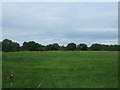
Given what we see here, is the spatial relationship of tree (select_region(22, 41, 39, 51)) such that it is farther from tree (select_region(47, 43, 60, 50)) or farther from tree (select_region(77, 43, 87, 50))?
tree (select_region(77, 43, 87, 50))

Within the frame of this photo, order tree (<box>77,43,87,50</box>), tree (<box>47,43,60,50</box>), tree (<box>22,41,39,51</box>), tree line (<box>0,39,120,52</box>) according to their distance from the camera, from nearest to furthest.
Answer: tree line (<box>0,39,120,52</box>) < tree (<box>22,41,39,51</box>) < tree (<box>47,43,60,50</box>) < tree (<box>77,43,87,50</box>)

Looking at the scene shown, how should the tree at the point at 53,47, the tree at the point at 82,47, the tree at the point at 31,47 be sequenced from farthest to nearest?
the tree at the point at 82,47, the tree at the point at 53,47, the tree at the point at 31,47

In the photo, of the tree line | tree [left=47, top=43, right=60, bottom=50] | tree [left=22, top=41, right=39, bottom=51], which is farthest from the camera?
tree [left=47, top=43, right=60, bottom=50]

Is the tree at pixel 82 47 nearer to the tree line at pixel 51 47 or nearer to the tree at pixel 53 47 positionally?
the tree line at pixel 51 47

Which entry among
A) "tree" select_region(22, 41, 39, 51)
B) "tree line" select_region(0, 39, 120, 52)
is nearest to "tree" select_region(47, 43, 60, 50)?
"tree line" select_region(0, 39, 120, 52)

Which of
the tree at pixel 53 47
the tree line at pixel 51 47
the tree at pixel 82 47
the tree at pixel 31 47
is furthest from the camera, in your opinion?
the tree at pixel 82 47

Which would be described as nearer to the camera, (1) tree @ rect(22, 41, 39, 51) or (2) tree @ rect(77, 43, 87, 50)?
(1) tree @ rect(22, 41, 39, 51)

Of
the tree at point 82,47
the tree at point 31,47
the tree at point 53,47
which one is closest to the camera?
the tree at point 31,47

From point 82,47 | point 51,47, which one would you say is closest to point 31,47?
point 51,47

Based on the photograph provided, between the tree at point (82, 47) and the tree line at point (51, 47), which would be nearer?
the tree line at point (51, 47)

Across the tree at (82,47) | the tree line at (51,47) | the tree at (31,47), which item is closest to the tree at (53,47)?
the tree line at (51,47)

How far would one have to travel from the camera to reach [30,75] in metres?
5.79

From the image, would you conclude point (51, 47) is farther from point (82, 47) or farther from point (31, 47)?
point (82, 47)

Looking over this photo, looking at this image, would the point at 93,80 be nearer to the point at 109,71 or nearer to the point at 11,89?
the point at 109,71
